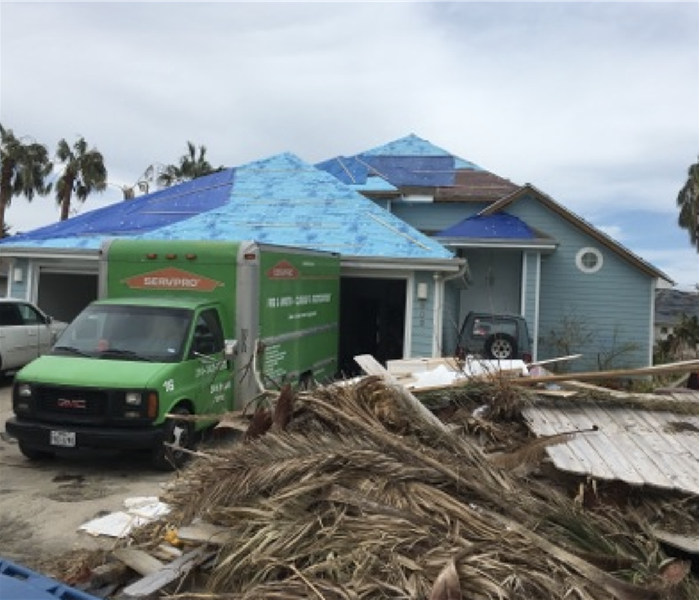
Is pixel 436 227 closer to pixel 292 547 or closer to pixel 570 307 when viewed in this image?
pixel 570 307

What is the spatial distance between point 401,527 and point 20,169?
4038cm

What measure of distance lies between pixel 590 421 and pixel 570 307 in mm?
15681

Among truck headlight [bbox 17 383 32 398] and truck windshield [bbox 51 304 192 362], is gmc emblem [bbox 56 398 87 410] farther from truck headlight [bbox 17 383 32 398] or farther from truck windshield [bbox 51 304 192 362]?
truck windshield [bbox 51 304 192 362]

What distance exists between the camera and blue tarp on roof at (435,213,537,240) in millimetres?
19031

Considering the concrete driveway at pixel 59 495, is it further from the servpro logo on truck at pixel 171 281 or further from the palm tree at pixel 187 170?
the palm tree at pixel 187 170

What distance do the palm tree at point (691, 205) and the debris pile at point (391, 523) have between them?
3485 centimetres

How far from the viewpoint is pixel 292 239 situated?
50.8 feet

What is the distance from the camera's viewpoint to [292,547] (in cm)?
351

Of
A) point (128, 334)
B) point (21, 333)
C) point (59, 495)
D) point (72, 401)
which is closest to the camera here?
point (59, 495)

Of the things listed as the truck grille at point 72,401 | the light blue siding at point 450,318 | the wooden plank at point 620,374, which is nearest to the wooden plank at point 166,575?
the wooden plank at point 620,374

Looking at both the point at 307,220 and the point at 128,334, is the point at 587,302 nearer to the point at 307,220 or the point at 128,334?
the point at 307,220

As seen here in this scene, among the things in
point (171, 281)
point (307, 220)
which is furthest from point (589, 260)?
point (171, 281)

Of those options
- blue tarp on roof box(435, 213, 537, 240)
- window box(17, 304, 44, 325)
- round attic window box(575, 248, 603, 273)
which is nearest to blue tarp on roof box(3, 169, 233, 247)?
window box(17, 304, 44, 325)

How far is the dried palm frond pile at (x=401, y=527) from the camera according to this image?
3.12 metres
